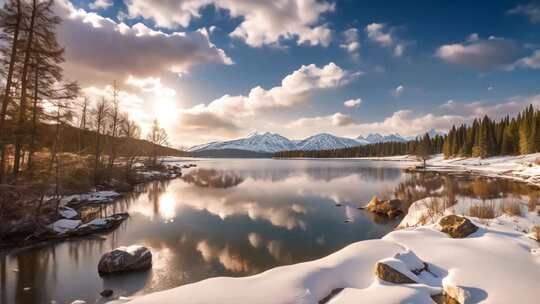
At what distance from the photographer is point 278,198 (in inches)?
1098

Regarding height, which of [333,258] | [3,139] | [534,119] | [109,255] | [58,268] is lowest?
[58,268]

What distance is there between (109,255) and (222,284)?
21.5 feet

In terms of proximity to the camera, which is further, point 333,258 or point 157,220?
point 157,220

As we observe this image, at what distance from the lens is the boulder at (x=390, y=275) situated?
24.5 feet

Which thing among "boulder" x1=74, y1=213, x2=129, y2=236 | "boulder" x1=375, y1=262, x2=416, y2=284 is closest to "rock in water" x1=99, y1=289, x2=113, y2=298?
"boulder" x1=74, y1=213, x2=129, y2=236

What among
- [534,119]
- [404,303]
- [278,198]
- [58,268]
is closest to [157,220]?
[58,268]

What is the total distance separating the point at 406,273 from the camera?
7.61 metres

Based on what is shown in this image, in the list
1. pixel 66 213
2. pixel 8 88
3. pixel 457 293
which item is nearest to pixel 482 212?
pixel 457 293

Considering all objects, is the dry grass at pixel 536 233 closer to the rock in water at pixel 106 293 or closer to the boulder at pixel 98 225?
the rock in water at pixel 106 293

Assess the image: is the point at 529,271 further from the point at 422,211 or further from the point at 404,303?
the point at 422,211

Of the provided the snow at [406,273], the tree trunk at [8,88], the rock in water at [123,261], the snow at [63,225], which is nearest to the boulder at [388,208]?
the snow at [406,273]

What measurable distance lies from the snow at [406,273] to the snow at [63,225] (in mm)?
12711

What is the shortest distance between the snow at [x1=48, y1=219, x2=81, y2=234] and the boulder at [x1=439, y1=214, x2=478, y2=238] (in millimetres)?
21668

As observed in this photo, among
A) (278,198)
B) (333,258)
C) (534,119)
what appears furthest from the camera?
(534,119)
